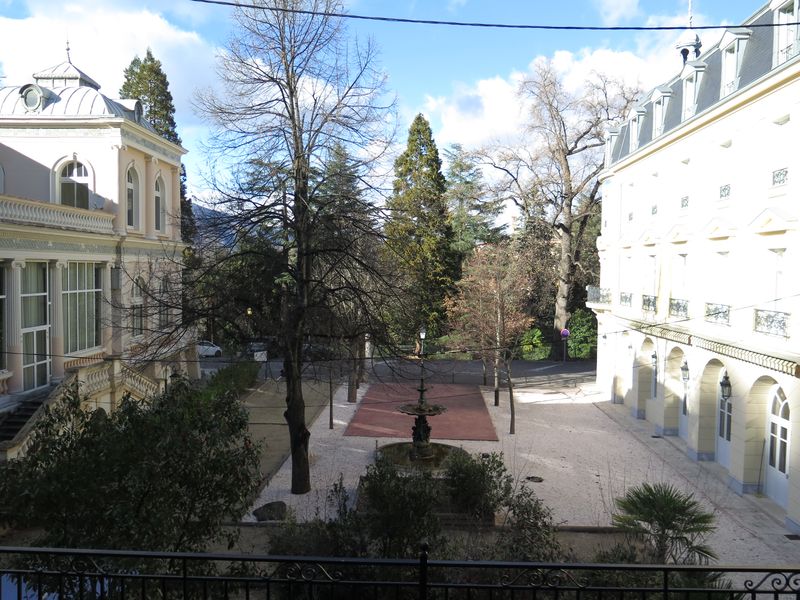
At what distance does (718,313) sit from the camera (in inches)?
741

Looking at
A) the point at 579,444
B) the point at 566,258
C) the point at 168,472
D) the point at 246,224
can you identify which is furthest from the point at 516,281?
the point at 168,472

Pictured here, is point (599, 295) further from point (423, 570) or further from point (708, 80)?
point (423, 570)

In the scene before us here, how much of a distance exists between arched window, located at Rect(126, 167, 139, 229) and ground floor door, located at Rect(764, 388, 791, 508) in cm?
2146

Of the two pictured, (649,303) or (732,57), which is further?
(649,303)

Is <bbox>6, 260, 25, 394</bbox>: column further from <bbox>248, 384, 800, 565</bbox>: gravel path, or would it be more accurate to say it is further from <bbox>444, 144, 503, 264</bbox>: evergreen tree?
<bbox>444, 144, 503, 264</bbox>: evergreen tree

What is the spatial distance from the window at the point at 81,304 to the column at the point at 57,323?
1.35 ft

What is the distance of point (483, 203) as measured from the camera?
149 ft

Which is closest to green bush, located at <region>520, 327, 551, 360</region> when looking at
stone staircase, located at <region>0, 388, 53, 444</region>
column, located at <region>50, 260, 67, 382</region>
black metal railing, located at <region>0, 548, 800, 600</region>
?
column, located at <region>50, 260, 67, 382</region>

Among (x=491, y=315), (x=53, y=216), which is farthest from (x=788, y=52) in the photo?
(x=53, y=216)

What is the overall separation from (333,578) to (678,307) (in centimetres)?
1991

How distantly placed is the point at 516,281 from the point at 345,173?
20936mm

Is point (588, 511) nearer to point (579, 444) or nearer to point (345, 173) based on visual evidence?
point (579, 444)

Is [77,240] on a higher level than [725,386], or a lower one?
higher

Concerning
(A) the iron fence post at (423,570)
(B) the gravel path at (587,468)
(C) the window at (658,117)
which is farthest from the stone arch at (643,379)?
(A) the iron fence post at (423,570)
